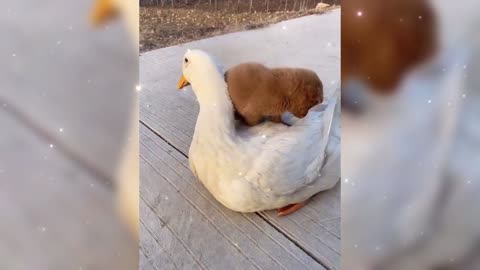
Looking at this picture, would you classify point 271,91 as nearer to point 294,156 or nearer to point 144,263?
point 294,156

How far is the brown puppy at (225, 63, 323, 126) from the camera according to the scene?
0.80 metres

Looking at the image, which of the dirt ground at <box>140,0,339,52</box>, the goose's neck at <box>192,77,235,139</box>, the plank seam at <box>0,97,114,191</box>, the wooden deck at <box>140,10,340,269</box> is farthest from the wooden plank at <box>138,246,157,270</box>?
the dirt ground at <box>140,0,339,52</box>

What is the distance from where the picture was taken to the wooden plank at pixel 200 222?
81 cm

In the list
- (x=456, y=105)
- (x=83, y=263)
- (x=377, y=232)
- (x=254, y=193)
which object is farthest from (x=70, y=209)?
(x=456, y=105)

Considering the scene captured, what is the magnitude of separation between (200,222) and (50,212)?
267 mm

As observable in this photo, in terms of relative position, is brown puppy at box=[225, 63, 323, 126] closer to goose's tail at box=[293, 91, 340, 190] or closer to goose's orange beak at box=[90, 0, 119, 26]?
goose's tail at box=[293, 91, 340, 190]

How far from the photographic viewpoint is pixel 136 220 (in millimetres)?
882

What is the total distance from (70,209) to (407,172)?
0.55 meters

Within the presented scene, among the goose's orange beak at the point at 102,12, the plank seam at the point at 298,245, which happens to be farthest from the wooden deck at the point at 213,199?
the goose's orange beak at the point at 102,12

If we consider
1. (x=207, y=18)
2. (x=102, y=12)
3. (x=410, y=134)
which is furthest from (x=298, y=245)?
(x=102, y=12)

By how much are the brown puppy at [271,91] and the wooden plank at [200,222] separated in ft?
0.45

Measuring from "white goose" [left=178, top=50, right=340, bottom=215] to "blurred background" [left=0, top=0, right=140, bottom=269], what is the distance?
0.15 metres

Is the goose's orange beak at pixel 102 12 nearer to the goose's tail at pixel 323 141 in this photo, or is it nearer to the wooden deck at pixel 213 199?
the wooden deck at pixel 213 199

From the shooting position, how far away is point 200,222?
831 mm
